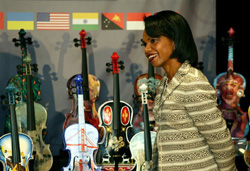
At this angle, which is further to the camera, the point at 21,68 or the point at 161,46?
the point at 21,68

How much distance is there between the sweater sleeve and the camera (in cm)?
154

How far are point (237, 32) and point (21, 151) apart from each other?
105 inches

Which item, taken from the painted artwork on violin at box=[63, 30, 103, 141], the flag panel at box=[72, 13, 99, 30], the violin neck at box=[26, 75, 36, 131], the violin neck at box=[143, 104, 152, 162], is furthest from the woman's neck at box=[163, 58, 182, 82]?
the flag panel at box=[72, 13, 99, 30]

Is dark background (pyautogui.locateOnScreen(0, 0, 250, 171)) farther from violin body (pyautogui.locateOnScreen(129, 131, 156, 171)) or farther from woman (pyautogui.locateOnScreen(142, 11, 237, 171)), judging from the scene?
woman (pyautogui.locateOnScreen(142, 11, 237, 171))

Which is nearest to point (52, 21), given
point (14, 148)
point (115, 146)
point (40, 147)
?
point (40, 147)

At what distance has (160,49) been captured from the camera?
5.50ft

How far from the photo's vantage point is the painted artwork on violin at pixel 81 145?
11.9 feet

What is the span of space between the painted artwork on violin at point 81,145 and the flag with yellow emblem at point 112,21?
148 centimetres

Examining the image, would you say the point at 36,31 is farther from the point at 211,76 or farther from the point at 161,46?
the point at 161,46

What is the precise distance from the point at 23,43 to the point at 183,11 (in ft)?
6.18

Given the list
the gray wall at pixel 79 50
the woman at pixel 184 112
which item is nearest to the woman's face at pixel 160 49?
the woman at pixel 184 112

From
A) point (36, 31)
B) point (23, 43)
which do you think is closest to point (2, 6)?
point (36, 31)

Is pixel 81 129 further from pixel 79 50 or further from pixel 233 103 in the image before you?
pixel 233 103

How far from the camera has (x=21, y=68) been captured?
4.42m
